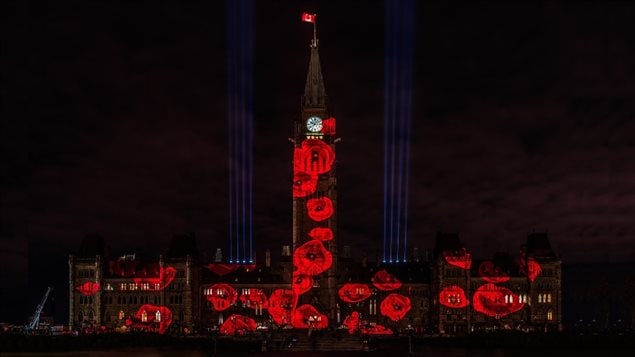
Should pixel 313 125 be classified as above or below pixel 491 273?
above

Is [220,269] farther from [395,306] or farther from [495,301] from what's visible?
[495,301]

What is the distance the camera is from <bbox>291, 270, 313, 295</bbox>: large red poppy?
191 meters

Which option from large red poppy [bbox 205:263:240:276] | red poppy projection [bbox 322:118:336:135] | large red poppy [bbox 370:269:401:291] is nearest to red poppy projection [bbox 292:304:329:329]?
large red poppy [bbox 370:269:401:291]

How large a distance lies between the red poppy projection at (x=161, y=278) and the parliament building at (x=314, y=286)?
0.19 metres

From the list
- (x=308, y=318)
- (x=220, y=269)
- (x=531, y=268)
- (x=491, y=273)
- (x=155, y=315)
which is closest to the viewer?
(x=308, y=318)

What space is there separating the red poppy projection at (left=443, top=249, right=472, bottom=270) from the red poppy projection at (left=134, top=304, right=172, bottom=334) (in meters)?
52.2

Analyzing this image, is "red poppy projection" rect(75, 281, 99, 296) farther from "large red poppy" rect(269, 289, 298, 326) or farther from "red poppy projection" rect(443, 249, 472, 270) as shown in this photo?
"red poppy projection" rect(443, 249, 472, 270)

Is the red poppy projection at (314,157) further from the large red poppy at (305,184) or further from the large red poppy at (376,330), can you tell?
the large red poppy at (376,330)

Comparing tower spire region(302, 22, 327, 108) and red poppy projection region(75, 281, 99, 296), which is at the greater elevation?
tower spire region(302, 22, 327, 108)

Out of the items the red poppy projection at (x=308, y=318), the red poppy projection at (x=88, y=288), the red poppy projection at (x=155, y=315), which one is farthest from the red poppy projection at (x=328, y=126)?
the red poppy projection at (x=88, y=288)

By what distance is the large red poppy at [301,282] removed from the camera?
190875 millimetres

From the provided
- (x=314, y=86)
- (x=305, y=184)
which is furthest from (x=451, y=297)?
(x=314, y=86)

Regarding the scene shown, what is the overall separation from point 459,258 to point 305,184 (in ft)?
104

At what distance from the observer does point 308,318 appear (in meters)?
184
